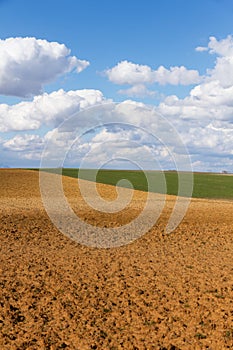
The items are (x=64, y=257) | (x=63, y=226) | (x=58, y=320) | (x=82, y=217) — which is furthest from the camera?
(x=82, y=217)

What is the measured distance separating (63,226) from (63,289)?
11870 mm

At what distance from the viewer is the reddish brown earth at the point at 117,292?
11.0 m

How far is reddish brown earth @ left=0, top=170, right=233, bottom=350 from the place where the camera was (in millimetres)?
10961

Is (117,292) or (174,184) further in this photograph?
(174,184)

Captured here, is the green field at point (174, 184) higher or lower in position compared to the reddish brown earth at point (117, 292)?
higher

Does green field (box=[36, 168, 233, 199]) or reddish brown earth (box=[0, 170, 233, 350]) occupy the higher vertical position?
green field (box=[36, 168, 233, 199])

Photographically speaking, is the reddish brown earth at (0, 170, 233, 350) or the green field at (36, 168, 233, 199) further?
the green field at (36, 168, 233, 199)

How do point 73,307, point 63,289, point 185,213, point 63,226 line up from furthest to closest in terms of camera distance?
point 185,213, point 63,226, point 63,289, point 73,307

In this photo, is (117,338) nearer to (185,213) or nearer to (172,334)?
(172,334)

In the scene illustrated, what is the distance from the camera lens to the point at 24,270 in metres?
16.8

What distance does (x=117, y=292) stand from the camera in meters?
14.2

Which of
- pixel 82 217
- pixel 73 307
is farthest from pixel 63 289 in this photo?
pixel 82 217

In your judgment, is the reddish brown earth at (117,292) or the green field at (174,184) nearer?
the reddish brown earth at (117,292)

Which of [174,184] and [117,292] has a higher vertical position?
[174,184]
